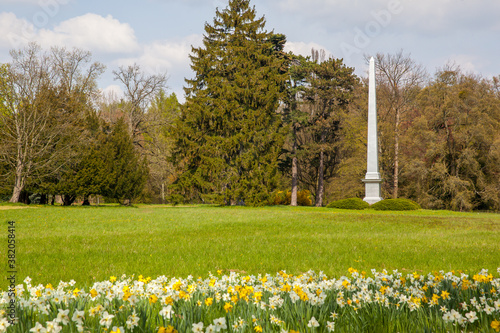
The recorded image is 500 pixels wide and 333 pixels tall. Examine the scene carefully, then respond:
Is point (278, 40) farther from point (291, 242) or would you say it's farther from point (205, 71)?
point (291, 242)

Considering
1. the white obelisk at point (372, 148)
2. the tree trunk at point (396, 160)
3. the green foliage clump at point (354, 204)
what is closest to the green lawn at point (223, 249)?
the green foliage clump at point (354, 204)

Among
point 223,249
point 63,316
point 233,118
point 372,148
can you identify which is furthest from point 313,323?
point 233,118

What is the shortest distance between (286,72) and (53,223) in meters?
27.9

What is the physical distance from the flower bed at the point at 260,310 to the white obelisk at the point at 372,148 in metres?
24.4

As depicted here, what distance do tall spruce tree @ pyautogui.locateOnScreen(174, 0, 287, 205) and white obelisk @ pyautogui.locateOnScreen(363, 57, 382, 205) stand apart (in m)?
7.72

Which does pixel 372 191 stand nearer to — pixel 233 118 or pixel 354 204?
pixel 354 204

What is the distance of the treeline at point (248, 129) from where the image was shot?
2734 centimetres

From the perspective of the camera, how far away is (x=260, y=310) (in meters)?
3.22

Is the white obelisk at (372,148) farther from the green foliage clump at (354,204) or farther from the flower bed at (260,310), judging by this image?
the flower bed at (260,310)

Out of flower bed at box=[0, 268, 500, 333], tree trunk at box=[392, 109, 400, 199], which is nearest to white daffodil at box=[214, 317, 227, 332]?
flower bed at box=[0, 268, 500, 333]

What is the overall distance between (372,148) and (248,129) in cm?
1019

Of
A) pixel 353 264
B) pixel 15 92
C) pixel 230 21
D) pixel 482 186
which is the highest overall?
pixel 230 21

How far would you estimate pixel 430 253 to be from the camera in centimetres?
886

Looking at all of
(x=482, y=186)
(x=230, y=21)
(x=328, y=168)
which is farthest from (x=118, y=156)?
(x=482, y=186)
